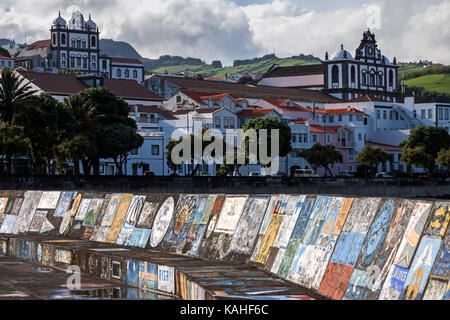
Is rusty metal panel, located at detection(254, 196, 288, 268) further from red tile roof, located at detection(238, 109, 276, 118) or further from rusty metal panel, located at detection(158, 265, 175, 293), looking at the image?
red tile roof, located at detection(238, 109, 276, 118)

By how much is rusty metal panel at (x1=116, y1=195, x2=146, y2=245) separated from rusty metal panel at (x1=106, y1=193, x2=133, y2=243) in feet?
0.47

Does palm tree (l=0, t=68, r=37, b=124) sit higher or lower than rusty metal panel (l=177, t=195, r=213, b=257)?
higher

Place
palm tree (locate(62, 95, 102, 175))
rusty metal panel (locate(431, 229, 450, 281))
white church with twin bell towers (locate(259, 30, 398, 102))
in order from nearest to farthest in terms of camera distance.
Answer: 1. rusty metal panel (locate(431, 229, 450, 281))
2. palm tree (locate(62, 95, 102, 175))
3. white church with twin bell towers (locate(259, 30, 398, 102))

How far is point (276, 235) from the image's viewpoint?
14.9 m

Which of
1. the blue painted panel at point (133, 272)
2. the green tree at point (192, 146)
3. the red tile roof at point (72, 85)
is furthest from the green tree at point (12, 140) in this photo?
the blue painted panel at point (133, 272)

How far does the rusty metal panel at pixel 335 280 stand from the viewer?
39.4 feet

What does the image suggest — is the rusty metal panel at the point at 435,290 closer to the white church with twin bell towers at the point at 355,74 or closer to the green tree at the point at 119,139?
the green tree at the point at 119,139

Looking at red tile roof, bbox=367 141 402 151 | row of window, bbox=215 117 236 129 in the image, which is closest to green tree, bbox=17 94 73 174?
row of window, bbox=215 117 236 129

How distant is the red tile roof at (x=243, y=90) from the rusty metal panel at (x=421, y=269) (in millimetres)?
143643

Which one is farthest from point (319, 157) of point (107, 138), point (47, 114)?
→ point (47, 114)

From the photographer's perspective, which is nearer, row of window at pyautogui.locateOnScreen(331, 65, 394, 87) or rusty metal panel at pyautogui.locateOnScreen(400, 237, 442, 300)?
rusty metal panel at pyautogui.locateOnScreen(400, 237, 442, 300)

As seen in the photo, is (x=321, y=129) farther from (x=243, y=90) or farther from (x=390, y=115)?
(x=243, y=90)

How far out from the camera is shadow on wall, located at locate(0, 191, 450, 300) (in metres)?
10.7
